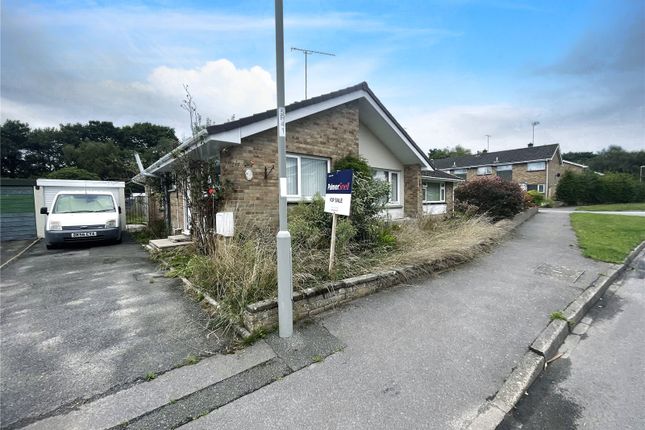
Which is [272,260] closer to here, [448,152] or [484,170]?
[484,170]

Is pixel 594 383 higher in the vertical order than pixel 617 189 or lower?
lower

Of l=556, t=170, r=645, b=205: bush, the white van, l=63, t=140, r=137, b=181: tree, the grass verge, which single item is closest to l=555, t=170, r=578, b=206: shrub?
l=556, t=170, r=645, b=205: bush

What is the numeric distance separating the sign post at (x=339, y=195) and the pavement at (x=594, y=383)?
3021mm

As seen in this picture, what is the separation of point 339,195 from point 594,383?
12.6ft

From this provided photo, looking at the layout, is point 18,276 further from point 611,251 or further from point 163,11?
point 611,251

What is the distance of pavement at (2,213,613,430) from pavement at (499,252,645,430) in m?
0.31

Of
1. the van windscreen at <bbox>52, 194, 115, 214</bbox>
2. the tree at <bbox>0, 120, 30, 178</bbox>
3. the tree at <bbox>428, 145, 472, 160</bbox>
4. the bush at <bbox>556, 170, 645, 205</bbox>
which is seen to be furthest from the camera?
the tree at <bbox>428, 145, 472, 160</bbox>

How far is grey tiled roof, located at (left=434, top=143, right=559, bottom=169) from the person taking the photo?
33969mm

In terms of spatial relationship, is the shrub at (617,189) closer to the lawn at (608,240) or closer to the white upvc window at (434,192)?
the lawn at (608,240)

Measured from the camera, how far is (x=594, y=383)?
2855mm

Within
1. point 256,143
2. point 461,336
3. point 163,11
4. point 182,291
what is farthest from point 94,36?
point 461,336

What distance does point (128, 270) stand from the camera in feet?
21.3

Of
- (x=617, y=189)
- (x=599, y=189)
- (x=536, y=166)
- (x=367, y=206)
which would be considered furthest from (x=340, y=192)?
(x=536, y=166)

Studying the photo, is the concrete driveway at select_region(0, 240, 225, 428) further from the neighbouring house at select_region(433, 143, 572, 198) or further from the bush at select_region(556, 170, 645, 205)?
the bush at select_region(556, 170, 645, 205)
